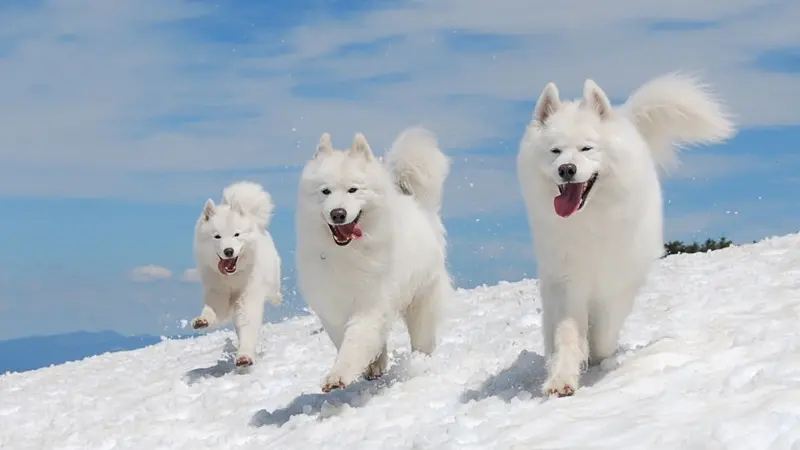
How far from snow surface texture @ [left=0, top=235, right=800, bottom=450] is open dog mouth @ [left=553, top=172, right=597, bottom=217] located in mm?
984

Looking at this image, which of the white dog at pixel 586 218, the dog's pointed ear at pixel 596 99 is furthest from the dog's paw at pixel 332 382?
the dog's pointed ear at pixel 596 99

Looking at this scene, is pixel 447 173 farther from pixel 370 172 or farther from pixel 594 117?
pixel 594 117

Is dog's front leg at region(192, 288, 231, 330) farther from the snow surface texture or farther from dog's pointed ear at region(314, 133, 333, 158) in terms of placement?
dog's pointed ear at region(314, 133, 333, 158)

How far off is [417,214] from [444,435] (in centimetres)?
304

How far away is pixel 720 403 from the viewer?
455 centimetres

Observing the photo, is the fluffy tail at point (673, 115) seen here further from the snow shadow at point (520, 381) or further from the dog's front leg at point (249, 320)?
the dog's front leg at point (249, 320)

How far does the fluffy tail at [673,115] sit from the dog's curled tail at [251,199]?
543 cm

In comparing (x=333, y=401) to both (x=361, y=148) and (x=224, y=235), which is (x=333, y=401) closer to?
(x=361, y=148)

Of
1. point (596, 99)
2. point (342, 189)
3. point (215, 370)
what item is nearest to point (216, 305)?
point (215, 370)

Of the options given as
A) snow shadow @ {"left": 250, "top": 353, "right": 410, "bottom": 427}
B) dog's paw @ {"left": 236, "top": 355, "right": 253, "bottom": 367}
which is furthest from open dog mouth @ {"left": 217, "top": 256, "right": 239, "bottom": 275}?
snow shadow @ {"left": 250, "top": 353, "right": 410, "bottom": 427}

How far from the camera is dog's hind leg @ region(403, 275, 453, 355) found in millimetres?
7938

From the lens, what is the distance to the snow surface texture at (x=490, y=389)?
Result: 180 inches

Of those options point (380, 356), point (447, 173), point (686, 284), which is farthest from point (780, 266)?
point (380, 356)

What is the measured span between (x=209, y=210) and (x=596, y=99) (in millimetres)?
5842
